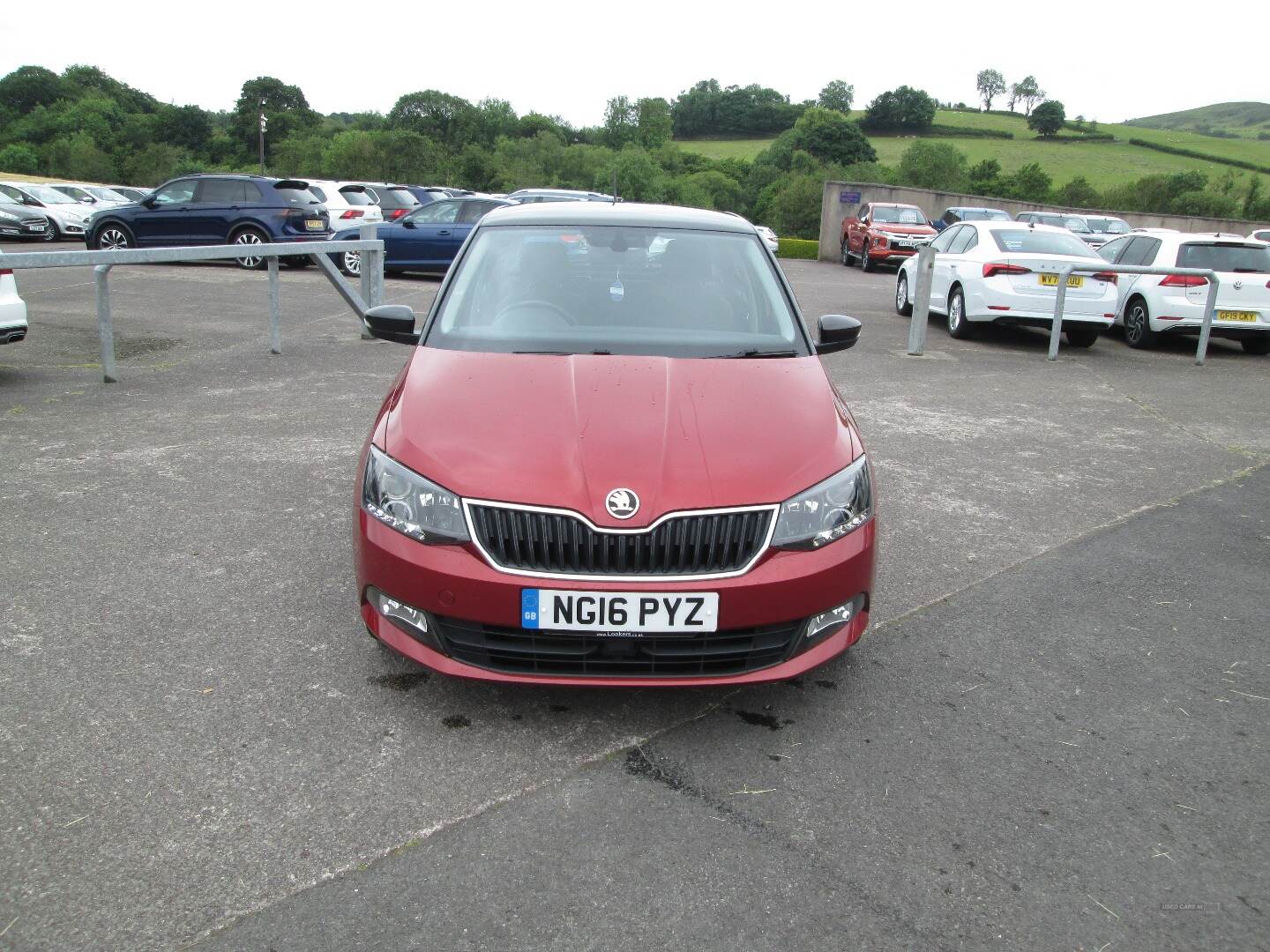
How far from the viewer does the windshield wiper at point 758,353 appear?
4.13 meters

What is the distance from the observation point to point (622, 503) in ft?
10.4

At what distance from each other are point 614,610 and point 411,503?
76 cm

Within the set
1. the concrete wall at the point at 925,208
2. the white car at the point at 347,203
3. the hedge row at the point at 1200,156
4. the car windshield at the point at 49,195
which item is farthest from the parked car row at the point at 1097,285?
the hedge row at the point at 1200,156

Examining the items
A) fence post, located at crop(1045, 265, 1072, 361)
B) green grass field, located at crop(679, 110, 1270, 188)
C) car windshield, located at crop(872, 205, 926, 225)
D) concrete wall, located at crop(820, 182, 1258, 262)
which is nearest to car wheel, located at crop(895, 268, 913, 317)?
fence post, located at crop(1045, 265, 1072, 361)

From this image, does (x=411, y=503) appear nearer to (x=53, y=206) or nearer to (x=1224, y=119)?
(x=53, y=206)

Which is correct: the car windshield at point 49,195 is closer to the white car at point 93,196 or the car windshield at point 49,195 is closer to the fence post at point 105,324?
the white car at point 93,196

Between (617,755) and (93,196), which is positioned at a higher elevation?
(93,196)

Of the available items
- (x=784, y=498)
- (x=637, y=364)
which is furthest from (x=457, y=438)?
(x=784, y=498)

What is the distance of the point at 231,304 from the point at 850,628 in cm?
1242

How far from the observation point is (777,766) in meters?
3.19

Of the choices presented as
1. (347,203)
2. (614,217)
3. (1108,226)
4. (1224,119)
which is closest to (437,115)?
(1108,226)

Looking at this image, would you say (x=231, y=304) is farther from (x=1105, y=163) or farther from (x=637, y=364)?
(x=1105, y=163)

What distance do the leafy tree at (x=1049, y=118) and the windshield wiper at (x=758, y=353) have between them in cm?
10419

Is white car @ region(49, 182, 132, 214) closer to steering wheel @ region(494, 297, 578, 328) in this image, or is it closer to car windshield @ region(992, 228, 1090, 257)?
car windshield @ region(992, 228, 1090, 257)
